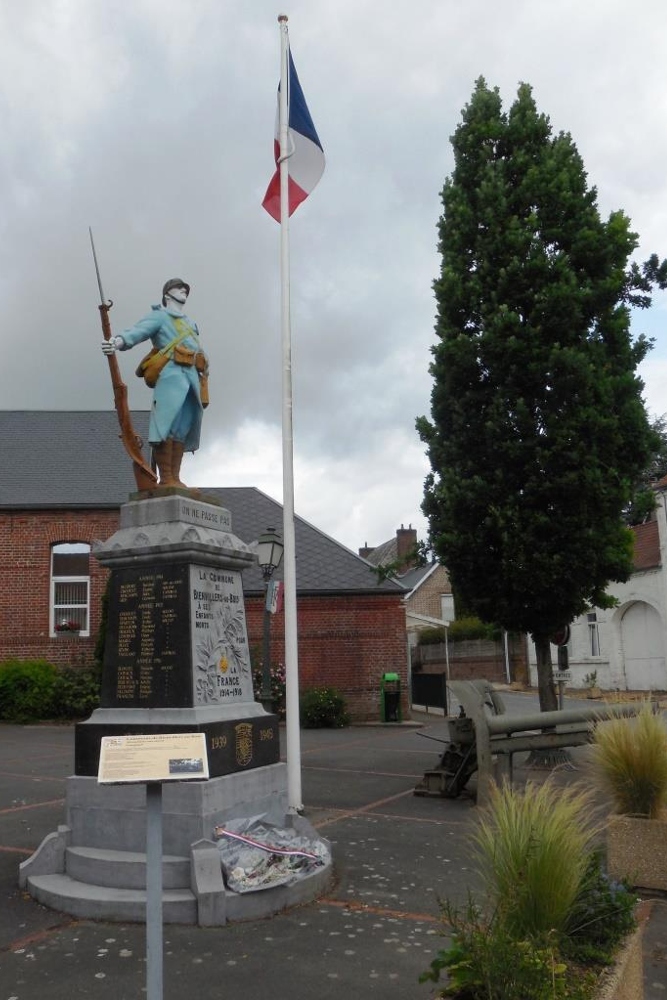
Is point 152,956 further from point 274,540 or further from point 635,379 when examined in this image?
point 635,379

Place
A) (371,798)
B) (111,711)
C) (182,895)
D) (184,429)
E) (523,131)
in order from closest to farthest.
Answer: (182,895) < (111,711) < (184,429) < (371,798) < (523,131)

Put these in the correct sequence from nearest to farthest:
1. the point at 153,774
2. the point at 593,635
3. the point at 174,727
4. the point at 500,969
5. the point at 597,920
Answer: the point at 500,969, the point at 153,774, the point at 597,920, the point at 174,727, the point at 593,635

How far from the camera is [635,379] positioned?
11609mm

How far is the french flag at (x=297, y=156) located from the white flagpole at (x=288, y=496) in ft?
0.36

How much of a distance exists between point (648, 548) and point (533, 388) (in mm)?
20118

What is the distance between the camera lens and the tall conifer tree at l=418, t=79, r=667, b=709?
36.4ft

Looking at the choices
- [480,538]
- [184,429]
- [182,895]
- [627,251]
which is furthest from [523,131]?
[182,895]

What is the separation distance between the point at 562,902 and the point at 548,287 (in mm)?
9049

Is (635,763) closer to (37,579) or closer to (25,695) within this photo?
(25,695)

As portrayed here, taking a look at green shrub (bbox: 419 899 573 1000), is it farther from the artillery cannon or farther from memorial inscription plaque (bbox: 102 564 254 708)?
the artillery cannon

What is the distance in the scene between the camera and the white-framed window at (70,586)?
21773 millimetres

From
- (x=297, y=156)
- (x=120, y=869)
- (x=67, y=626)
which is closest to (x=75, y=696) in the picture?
(x=67, y=626)

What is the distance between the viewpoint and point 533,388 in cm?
1146

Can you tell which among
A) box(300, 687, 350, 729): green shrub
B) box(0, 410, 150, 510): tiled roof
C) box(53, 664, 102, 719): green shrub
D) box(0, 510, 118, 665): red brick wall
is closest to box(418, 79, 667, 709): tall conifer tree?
box(300, 687, 350, 729): green shrub
